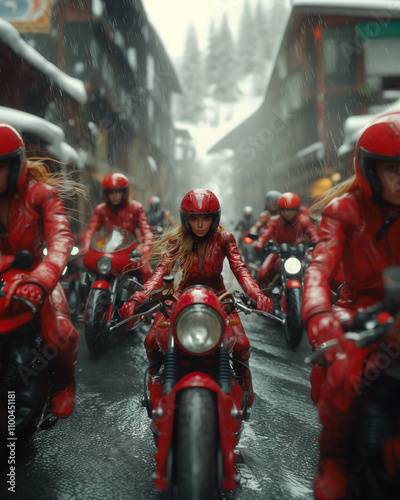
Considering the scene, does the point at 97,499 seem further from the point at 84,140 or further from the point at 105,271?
the point at 84,140

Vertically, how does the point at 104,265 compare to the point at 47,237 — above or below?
below

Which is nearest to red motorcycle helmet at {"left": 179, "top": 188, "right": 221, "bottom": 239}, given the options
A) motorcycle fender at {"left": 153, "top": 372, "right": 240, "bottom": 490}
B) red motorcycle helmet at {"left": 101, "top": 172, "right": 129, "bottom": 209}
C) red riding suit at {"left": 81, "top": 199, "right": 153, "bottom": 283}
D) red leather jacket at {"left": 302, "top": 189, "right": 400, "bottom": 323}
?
red leather jacket at {"left": 302, "top": 189, "right": 400, "bottom": 323}

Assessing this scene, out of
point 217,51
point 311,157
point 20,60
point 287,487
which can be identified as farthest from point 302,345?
point 217,51

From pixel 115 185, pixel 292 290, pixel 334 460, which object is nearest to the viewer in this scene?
pixel 334 460

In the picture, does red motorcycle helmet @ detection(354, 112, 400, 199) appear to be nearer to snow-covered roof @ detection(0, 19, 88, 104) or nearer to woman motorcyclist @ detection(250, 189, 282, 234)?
woman motorcyclist @ detection(250, 189, 282, 234)

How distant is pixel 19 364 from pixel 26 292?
579mm

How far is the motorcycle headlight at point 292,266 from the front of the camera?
621 cm

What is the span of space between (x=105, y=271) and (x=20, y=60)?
837 centimetres

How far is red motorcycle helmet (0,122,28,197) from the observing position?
281 cm

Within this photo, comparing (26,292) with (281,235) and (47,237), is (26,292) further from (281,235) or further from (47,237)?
(281,235)

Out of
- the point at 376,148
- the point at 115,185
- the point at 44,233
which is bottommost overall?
the point at 115,185

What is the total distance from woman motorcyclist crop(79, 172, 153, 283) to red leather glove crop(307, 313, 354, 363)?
191 inches

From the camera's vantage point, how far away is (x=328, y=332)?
208 cm

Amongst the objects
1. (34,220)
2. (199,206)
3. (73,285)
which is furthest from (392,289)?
(73,285)
